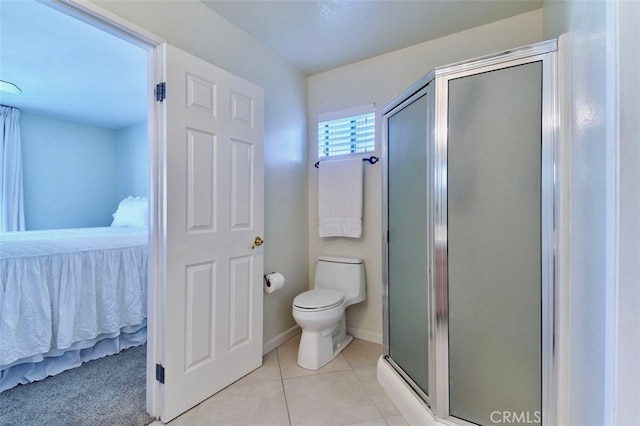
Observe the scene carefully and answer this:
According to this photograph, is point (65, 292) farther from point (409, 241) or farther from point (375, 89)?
point (375, 89)

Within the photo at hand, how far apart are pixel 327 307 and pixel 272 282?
1.47 ft

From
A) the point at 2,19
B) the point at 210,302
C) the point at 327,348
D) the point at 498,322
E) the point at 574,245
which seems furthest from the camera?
the point at 327,348

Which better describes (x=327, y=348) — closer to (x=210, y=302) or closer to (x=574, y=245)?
(x=210, y=302)

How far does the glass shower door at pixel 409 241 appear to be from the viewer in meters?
1.40

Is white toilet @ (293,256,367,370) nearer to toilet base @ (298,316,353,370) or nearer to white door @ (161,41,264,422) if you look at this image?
toilet base @ (298,316,353,370)

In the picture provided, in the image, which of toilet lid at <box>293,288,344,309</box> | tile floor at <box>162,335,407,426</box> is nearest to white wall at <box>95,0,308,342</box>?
toilet lid at <box>293,288,344,309</box>

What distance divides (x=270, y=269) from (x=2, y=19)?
234 centimetres

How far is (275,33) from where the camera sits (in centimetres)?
197

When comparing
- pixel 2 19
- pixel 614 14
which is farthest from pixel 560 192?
pixel 2 19

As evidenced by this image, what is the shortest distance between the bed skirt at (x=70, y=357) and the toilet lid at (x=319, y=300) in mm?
1454

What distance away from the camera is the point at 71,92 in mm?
2988

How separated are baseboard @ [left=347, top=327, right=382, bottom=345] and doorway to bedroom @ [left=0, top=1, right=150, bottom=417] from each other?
5.04 ft

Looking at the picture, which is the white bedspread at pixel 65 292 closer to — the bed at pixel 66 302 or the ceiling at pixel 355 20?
the bed at pixel 66 302

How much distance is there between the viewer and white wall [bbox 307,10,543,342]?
74.8 inches
